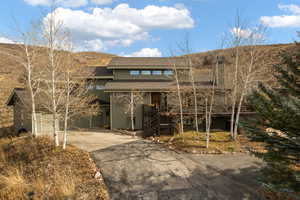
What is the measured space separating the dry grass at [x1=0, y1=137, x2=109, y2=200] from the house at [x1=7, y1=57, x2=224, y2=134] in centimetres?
607

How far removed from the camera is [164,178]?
23.4ft

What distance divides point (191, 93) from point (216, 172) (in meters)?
9.41

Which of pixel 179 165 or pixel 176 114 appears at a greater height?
pixel 176 114

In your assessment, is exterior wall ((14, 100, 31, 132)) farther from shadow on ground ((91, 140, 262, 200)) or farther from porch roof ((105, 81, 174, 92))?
shadow on ground ((91, 140, 262, 200))

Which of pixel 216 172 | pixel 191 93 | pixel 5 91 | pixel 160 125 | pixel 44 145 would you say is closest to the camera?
pixel 216 172

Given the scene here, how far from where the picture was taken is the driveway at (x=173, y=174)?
612cm

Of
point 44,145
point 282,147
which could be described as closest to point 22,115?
point 44,145

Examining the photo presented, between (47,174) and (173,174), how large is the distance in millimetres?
5663

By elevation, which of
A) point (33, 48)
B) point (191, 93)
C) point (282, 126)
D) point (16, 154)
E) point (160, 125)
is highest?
point (33, 48)

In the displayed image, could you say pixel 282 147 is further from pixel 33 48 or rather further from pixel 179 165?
pixel 33 48

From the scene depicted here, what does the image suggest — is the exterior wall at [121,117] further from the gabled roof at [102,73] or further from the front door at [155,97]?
the gabled roof at [102,73]

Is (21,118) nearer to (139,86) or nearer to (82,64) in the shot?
(82,64)

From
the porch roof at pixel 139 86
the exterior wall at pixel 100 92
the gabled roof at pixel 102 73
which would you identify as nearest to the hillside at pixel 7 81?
the gabled roof at pixel 102 73

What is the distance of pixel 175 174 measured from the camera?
24.5 feet
